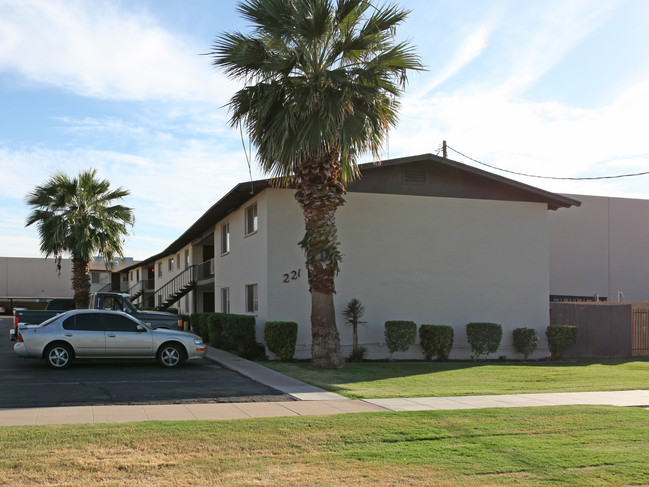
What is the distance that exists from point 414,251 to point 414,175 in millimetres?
2502

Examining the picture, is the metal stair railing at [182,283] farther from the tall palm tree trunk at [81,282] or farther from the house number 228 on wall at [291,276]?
the house number 228 on wall at [291,276]

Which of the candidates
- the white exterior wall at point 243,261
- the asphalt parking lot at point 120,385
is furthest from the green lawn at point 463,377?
the white exterior wall at point 243,261

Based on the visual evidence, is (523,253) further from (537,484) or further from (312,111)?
(537,484)

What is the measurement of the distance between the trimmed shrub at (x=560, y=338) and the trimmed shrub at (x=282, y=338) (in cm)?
905

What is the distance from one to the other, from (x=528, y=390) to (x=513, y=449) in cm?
614

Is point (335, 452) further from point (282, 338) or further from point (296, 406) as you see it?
point (282, 338)

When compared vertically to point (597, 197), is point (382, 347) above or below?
below

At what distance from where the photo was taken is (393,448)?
744cm

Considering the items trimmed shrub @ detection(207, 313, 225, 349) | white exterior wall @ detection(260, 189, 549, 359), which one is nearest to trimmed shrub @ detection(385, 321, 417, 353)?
white exterior wall @ detection(260, 189, 549, 359)

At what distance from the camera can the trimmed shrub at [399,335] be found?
746 inches

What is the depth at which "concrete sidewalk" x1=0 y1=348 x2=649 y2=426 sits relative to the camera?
886 centimetres

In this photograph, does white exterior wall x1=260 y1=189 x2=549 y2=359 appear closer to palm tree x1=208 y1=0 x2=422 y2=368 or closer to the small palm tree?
the small palm tree

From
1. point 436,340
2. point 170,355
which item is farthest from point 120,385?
point 436,340

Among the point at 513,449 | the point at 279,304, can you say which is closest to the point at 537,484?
the point at 513,449
